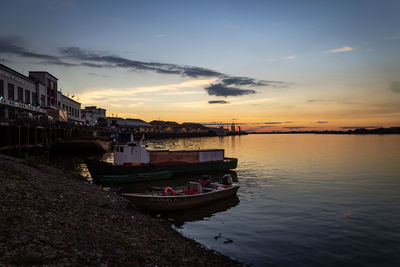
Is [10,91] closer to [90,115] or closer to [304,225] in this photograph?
[304,225]

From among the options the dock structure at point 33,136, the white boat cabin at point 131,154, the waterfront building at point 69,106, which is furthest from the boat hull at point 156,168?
the waterfront building at point 69,106

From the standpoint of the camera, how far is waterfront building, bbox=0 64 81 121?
2202 inches

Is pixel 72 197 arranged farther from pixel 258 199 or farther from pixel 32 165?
pixel 258 199

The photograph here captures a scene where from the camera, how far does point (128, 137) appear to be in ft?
105

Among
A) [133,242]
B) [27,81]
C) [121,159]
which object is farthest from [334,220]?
[27,81]

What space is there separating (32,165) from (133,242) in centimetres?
1658

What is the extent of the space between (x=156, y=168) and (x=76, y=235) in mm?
22148

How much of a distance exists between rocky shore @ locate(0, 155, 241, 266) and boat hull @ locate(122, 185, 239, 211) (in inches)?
87.8

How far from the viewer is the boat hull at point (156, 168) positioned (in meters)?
28.3

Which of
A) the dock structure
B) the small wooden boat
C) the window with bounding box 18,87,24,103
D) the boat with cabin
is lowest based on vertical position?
the small wooden boat

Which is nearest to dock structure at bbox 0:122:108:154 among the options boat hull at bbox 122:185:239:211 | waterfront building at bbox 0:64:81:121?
waterfront building at bbox 0:64:81:121

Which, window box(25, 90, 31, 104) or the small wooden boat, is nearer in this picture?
the small wooden boat

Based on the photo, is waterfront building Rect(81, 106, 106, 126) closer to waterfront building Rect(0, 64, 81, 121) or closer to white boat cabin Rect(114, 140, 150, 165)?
waterfront building Rect(0, 64, 81, 121)

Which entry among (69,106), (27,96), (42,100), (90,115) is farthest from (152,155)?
(90,115)
